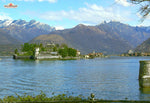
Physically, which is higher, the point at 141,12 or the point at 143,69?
the point at 141,12

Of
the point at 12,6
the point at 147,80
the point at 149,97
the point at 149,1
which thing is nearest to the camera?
the point at 149,1

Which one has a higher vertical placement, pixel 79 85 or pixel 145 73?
pixel 145 73

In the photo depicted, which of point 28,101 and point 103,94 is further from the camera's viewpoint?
point 103,94

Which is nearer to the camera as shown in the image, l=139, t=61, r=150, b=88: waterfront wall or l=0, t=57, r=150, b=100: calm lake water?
l=0, t=57, r=150, b=100: calm lake water

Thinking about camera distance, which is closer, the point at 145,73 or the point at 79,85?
the point at 145,73

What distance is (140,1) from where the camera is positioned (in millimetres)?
29406

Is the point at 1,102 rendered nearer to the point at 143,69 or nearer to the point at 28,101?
the point at 28,101

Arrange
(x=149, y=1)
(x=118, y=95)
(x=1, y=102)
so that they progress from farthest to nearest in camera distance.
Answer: (x=118, y=95), (x=149, y=1), (x=1, y=102)

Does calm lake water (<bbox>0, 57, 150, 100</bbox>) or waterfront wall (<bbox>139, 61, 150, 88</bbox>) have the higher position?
waterfront wall (<bbox>139, 61, 150, 88</bbox>)

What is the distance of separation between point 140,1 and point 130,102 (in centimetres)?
1284

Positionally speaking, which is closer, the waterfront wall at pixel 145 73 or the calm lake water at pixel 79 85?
the calm lake water at pixel 79 85

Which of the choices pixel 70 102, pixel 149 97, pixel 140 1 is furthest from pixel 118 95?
pixel 140 1

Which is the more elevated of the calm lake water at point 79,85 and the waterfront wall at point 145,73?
the waterfront wall at point 145,73

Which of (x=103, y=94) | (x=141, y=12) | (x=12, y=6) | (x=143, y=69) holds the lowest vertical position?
(x=103, y=94)
